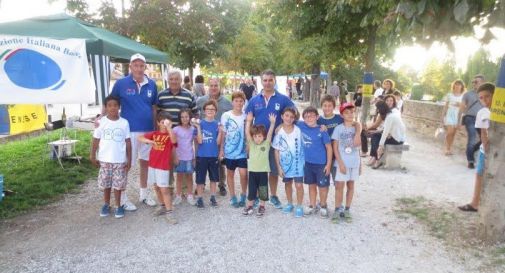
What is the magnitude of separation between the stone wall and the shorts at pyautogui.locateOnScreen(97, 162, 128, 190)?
27.1ft

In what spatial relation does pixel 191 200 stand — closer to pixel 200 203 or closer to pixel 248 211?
pixel 200 203

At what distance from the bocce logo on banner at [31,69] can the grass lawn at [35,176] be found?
172 cm

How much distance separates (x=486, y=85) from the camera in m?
5.30

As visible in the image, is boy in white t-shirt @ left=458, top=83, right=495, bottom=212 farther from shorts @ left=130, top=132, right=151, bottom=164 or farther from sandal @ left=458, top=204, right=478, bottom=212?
shorts @ left=130, top=132, right=151, bottom=164

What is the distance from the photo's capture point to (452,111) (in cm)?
895

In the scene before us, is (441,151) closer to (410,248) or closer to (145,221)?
(410,248)

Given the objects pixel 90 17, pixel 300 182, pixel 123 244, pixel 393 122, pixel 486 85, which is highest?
pixel 90 17

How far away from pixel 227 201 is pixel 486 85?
382 cm

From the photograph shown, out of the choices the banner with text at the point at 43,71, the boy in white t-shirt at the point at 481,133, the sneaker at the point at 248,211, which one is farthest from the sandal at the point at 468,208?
the banner with text at the point at 43,71

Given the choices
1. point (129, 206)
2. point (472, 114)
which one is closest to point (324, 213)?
point (129, 206)

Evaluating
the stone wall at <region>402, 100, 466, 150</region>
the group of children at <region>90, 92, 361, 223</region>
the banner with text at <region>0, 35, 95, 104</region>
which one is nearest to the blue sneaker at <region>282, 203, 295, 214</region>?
the group of children at <region>90, 92, 361, 223</region>

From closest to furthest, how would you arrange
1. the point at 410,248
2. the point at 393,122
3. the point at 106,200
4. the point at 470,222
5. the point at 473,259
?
the point at 473,259, the point at 410,248, the point at 470,222, the point at 106,200, the point at 393,122

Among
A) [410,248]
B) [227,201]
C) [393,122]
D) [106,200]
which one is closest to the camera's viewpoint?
[410,248]

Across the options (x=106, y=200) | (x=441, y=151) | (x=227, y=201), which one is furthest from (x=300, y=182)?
(x=441, y=151)
